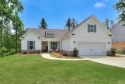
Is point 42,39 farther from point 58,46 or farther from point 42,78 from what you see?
point 42,78

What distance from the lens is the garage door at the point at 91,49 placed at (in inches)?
1001

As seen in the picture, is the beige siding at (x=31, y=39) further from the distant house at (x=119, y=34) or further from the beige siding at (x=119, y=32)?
the beige siding at (x=119, y=32)

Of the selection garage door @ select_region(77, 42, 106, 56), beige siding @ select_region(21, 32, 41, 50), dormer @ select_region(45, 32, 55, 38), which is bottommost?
garage door @ select_region(77, 42, 106, 56)

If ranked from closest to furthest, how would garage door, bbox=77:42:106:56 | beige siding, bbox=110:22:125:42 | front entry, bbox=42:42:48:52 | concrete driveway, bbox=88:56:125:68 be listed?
concrete driveway, bbox=88:56:125:68 → garage door, bbox=77:42:106:56 → front entry, bbox=42:42:48:52 → beige siding, bbox=110:22:125:42

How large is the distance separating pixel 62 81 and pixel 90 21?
18415 millimetres

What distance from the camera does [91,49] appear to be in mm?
25750

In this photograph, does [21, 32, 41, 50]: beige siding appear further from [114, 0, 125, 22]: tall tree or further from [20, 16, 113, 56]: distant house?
[114, 0, 125, 22]: tall tree

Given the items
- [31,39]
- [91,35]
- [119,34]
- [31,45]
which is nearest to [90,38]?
[91,35]

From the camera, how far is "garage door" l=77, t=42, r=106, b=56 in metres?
25.4

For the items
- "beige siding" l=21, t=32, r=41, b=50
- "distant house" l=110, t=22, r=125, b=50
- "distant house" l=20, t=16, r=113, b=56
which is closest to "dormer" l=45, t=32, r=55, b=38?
"beige siding" l=21, t=32, r=41, b=50

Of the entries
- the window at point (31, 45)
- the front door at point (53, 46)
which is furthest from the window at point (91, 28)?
the window at point (31, 45)

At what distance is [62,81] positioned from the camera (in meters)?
8.76

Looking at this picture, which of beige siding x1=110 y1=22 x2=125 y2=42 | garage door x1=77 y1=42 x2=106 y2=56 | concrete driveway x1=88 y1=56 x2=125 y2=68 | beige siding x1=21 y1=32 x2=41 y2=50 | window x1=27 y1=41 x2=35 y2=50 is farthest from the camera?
beige siding x1=110 y1=22 x2=125 y2=42

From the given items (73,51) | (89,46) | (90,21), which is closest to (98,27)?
(90,21)
